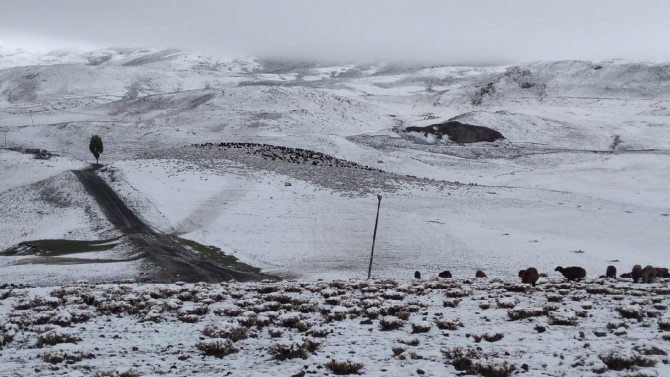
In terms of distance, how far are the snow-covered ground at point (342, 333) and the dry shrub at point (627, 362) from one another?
0.06 ft

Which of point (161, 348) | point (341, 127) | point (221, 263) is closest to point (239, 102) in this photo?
point (341, 127)

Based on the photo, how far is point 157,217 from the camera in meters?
50.2

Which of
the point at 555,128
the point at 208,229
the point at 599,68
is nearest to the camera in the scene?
the point at 208,229

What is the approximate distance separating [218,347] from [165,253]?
98.4ft

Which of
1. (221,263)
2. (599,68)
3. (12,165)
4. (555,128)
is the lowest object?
(221,263)

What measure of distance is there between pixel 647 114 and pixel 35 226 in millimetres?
141723

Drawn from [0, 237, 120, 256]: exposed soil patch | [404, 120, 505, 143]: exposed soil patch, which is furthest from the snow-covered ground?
[404, 120, 505, 143]: exposed soil patch

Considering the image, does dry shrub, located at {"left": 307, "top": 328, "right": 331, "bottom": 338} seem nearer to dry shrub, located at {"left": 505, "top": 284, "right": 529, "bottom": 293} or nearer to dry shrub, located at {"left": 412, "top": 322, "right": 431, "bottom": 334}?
dry shrub, located at {"left": 412, "top": 322, "right": 431, "bottom": 334}

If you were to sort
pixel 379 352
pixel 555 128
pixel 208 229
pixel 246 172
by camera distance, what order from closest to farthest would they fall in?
pixel 379 352 < pixel 208 229 < pixel 246 172 < pixel 555 128

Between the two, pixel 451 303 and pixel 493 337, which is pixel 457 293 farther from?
pixel 493 337

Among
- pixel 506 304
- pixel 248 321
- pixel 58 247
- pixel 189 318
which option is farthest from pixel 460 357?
pixel 58 247

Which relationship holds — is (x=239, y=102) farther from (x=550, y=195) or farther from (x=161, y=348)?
(x=161, y=348)

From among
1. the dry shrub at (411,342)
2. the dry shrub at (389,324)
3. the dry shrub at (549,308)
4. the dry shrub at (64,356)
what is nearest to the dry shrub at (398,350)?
the dry shrub at (411,342)

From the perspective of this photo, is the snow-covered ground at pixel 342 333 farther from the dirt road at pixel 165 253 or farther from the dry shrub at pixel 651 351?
the dirt road at pixel 165 253
